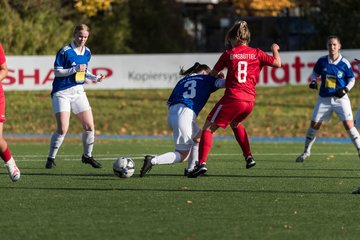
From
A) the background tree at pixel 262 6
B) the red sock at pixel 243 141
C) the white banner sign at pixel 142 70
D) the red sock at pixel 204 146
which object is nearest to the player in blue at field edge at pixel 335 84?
the red sock at pixel 243 141

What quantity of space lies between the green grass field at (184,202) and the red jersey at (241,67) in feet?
3.87

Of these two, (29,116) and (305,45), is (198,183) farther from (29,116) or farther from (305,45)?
(305,45)

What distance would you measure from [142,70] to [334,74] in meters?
16.8

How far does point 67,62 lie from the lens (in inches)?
647

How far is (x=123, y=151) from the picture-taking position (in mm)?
21938

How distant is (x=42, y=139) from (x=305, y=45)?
17.1 m

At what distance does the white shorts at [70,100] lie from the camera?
16.6 metres

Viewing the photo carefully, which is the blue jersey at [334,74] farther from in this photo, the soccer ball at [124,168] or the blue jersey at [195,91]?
the soccer ball at [124,168]

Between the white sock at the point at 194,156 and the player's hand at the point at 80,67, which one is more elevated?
the player's hand at the point at 80,67

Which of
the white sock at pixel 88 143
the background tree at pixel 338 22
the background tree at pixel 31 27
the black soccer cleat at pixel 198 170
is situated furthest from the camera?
the background tree at pixel 338 22

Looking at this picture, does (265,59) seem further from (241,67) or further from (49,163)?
(49,163)

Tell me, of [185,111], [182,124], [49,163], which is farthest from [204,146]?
[49,163]

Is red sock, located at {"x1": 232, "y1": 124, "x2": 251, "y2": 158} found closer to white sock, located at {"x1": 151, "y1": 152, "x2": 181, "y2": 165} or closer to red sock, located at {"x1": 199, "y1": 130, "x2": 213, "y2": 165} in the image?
red sock, located at {"x1": 199, "y1": 130, "x2": 213, "y2": 165}

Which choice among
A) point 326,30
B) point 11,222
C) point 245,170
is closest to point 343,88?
point 245,170
